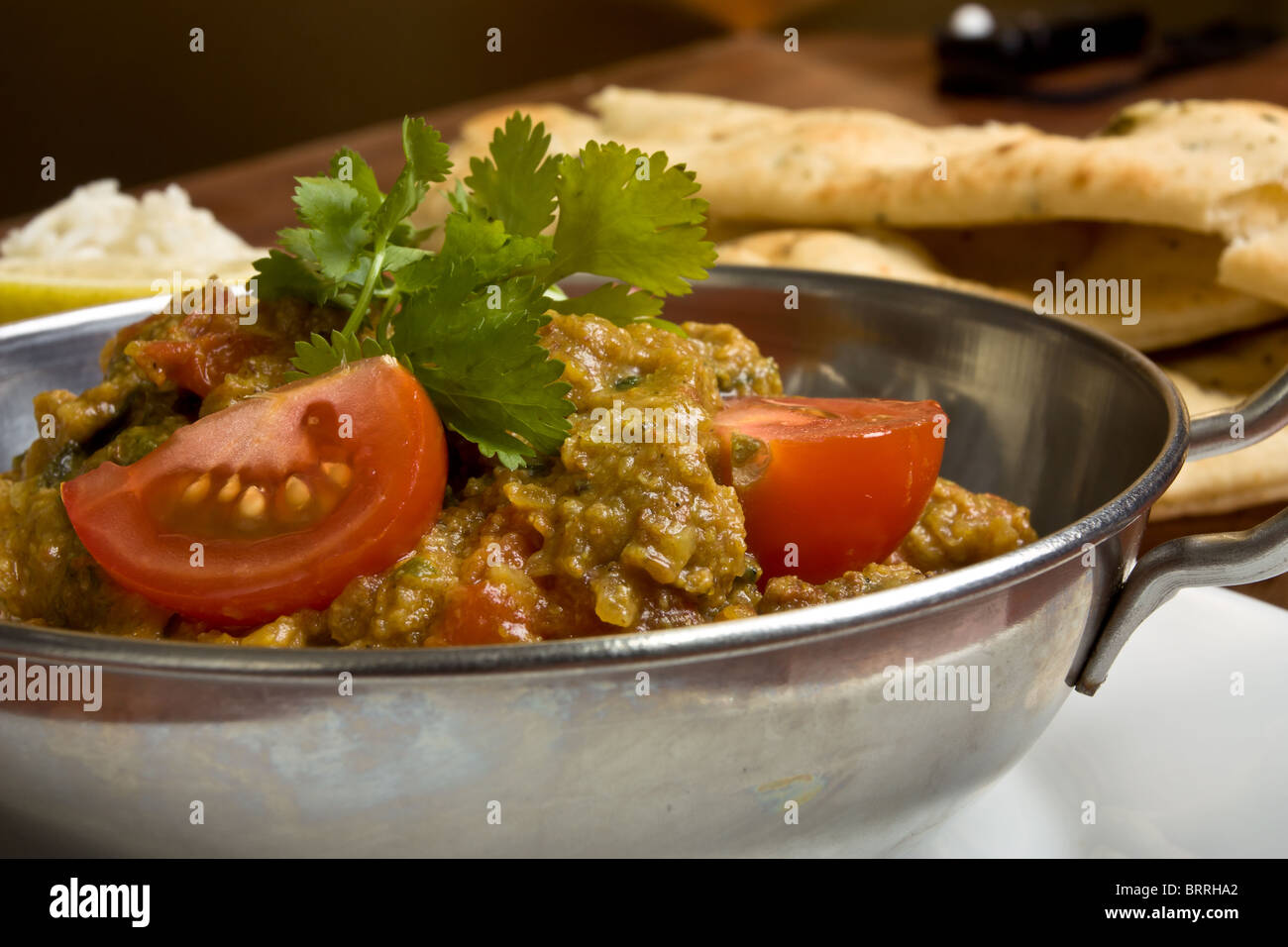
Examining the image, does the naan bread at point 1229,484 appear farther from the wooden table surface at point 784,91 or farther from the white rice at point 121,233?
the wooden table surface at point 784,91

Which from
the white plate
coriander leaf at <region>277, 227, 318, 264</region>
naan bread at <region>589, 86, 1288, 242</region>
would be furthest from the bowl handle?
naan bread at <region>589, 86, 1288, 242</region>

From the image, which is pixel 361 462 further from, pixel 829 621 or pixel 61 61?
pixel 61 61

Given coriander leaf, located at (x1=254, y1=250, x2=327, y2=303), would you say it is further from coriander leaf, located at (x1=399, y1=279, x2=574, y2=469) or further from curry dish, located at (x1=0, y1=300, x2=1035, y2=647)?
coriander leaf, located at (x1=399, y1=279, x2=574, y2=469)

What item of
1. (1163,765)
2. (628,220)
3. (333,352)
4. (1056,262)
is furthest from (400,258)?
(1056,262)

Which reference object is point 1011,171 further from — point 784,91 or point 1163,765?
point 784,91

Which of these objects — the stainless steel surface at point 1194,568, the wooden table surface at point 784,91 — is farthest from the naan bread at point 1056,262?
the wooden table surface at point 784,91
